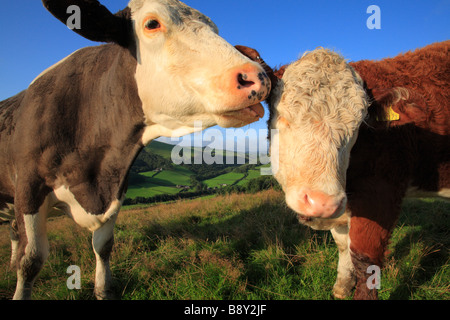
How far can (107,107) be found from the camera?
2588 mm

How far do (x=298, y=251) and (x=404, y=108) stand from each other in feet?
8.18

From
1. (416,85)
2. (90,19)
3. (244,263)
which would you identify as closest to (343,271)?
(244,263)

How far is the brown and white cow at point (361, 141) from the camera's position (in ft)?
6.64

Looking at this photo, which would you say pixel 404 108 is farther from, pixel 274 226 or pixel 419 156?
pixel 274 226

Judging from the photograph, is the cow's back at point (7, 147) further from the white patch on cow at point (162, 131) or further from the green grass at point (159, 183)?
the green grass at point (159, 183)

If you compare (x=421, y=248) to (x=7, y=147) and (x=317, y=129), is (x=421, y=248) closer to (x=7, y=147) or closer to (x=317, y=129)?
(x=317, y=129)

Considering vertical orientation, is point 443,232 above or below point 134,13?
below

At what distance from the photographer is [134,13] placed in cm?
226

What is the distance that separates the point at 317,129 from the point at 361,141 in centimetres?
85

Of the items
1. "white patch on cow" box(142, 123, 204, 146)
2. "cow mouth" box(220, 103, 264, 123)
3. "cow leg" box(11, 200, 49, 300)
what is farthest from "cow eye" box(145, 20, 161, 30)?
"cow leg" box(11, 200, 49, 300)

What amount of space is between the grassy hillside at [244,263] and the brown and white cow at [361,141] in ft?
1.97

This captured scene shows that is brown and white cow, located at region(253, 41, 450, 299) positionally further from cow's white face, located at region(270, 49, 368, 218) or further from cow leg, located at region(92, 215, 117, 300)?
cow leg, located at region(92, 215, 117, 300)

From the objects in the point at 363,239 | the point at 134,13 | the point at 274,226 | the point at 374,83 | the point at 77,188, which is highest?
the point at 134,13
